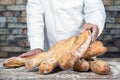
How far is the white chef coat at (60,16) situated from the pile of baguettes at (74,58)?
0.43 m

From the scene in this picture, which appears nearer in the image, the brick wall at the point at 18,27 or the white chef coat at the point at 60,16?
the white chef coat at the point at 60,16

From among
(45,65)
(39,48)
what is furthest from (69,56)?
(39,48)

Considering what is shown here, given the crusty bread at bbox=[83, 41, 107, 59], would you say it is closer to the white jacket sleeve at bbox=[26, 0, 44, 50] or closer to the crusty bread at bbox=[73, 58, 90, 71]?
the crusty bread at bbox=[73, 58, 90, 71]

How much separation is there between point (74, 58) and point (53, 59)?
0.10m

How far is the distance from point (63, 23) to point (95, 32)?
394mm

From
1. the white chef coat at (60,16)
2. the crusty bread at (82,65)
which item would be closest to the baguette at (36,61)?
the crusty bread at (82,65)

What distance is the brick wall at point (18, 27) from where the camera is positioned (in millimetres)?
3165

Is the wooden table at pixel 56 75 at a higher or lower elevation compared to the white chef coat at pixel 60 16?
lower

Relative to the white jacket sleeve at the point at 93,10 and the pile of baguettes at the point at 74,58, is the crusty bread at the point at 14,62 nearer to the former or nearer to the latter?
the pile of baguettes at the point at 74,58

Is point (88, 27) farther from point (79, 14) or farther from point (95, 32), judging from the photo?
point (79, 14)

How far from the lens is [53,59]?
58.4 inches

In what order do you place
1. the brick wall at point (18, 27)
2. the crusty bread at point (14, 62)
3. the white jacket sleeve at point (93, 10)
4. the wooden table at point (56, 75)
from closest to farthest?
the wooden table at point (56, 75) < the crusty bread at point (14, 62) < the white jacket sleeve at point (93, 10) < the brick wall at point (18, 27)

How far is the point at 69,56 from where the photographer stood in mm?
1432

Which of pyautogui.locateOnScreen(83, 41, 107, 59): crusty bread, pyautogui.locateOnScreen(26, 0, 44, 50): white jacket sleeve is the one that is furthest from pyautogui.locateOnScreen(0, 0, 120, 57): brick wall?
pyautogui.locateOnScreen(83, 41, 107, 59): crusty bread
